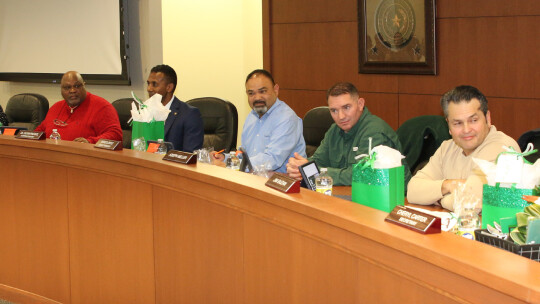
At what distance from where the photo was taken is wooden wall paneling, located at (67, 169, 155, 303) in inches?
114

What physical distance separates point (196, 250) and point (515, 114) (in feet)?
8.38

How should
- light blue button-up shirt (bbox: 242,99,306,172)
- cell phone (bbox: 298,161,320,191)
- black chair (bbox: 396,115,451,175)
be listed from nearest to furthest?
cell phone (bbox: 298,161,320,191), black chair (bbox: 396,115,451,175), light blue button-up shirt (bbox: 242,99,306,172)

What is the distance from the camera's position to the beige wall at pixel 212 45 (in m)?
6.59

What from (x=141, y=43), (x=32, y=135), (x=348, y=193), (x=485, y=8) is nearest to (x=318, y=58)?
(x=485, y=8)

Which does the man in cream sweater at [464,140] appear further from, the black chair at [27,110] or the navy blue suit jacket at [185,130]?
the black chair at [27,110]

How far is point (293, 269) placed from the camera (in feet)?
6.83

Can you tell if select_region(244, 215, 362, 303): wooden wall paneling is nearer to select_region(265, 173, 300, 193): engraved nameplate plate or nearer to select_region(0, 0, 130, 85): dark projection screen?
select_region(265, 173, 300, 193): engraved nameplate plate

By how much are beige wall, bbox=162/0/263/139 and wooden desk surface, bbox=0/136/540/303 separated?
10.7ft

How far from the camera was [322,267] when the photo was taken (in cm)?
195

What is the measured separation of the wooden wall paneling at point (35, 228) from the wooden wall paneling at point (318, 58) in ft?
8.78

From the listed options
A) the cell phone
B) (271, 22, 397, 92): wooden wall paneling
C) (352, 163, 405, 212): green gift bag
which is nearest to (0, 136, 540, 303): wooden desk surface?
(352, 163, 405, 212): green gift bag

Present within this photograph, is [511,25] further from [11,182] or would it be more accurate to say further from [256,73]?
[11,182]

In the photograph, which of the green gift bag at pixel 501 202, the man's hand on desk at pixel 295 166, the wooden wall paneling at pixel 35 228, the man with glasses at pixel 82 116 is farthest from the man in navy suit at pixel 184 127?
the green gift bag at pixel 501 202

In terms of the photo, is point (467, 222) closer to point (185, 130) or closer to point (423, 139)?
point (423, 139)
